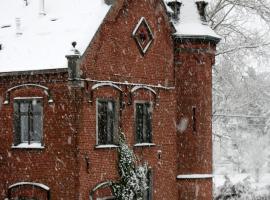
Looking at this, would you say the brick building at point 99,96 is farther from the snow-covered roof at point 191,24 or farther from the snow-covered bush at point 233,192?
the snow-covered bush at point 233,192

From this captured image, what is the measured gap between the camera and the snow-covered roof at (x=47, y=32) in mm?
20781

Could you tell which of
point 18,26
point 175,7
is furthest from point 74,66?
point 175,7

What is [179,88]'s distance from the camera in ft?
82.3

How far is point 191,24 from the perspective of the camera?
2534 cm

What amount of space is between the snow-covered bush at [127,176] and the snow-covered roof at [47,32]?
3.76m

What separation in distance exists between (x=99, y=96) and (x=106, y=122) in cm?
109

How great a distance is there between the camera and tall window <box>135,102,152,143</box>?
2317 cm

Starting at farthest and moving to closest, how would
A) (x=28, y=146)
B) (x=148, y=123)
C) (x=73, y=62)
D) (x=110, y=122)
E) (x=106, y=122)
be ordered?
(x=148, y=123), (x=110, y=122), (x=106, y=122), (x=28, y=146), (x=73, y=62)

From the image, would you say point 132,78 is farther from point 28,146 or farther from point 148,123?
point 28,146

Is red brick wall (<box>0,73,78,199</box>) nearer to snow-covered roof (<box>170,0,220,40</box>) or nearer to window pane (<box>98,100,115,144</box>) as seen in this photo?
window pane (<box>98,100,115,144</box>)

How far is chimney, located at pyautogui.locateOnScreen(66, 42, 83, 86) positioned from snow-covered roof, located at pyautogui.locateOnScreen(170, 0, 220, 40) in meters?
6.20

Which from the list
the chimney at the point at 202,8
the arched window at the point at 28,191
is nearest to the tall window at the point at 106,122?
the arched window at the point at 28,191

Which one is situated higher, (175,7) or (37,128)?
(175,7)

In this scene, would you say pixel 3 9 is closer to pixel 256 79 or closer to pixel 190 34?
pixel 190 34
